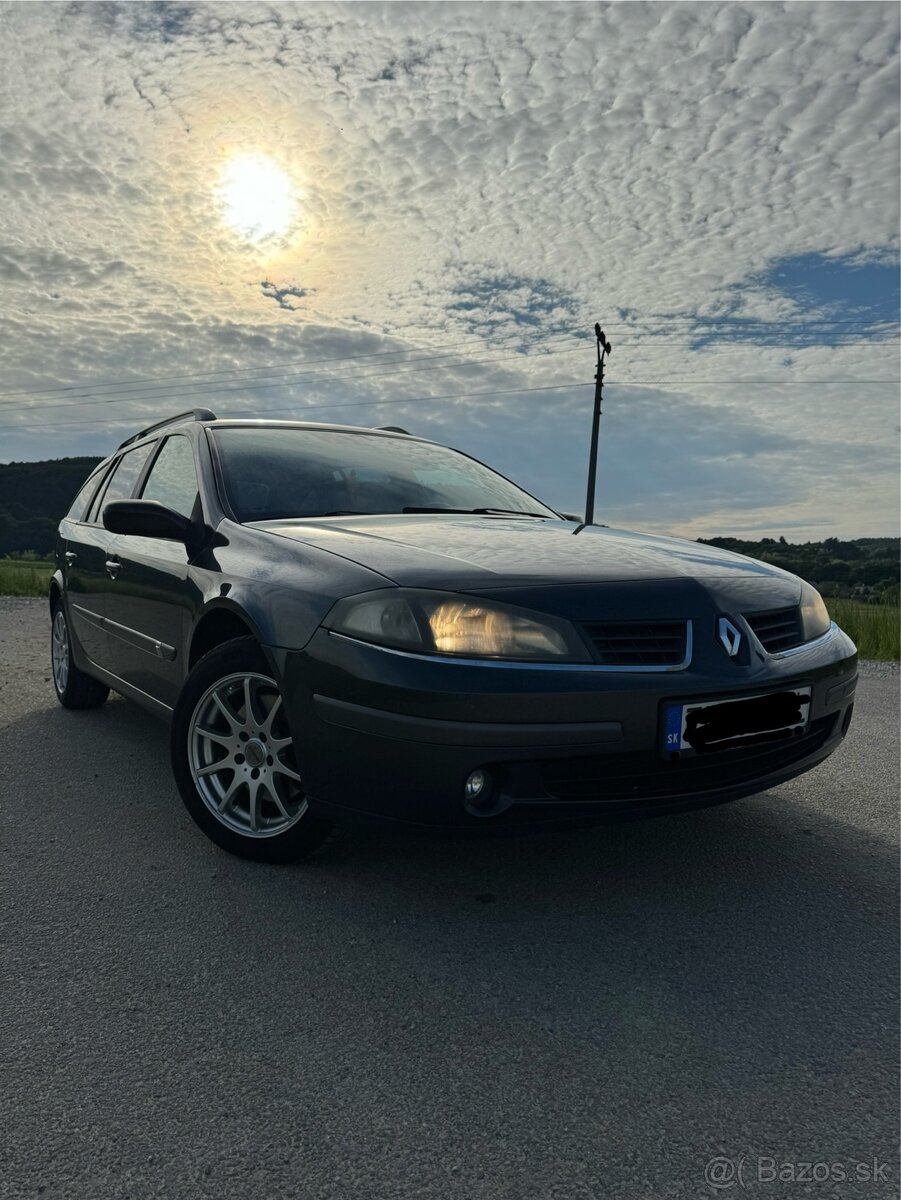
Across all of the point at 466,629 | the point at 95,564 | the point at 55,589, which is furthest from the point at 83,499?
the point at 466,629

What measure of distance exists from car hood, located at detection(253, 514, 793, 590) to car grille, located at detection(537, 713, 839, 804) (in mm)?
529

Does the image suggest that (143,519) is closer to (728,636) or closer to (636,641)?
(636,641)

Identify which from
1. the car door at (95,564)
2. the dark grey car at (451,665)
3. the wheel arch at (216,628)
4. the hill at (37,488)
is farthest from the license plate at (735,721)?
the hill at (37,488)

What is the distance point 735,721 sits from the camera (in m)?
2.75

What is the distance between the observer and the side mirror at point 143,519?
11.5 ft

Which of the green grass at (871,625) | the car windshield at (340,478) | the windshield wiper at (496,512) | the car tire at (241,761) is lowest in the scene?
the green grass at (871,625)

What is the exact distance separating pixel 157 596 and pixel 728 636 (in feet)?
7.54

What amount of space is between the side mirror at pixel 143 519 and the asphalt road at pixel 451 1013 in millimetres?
1101

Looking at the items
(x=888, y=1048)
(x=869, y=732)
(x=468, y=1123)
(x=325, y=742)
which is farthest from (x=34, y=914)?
(x=869, y=732)

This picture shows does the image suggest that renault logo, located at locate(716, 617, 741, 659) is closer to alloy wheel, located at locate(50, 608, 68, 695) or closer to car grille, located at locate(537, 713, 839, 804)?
car grille, located at locate(537, 713, 839, 804)

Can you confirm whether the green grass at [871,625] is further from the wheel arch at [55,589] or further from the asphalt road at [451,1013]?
the wheel arch at [55,589]

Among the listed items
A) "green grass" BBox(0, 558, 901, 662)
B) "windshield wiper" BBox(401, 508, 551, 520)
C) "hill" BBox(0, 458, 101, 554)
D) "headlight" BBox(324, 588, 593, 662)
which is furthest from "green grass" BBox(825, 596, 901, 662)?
"hill" BBox(0, 458, 101, 554)

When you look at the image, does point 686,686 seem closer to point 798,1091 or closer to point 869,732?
point 798,1091

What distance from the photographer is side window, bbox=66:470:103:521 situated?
5695 millimetres
